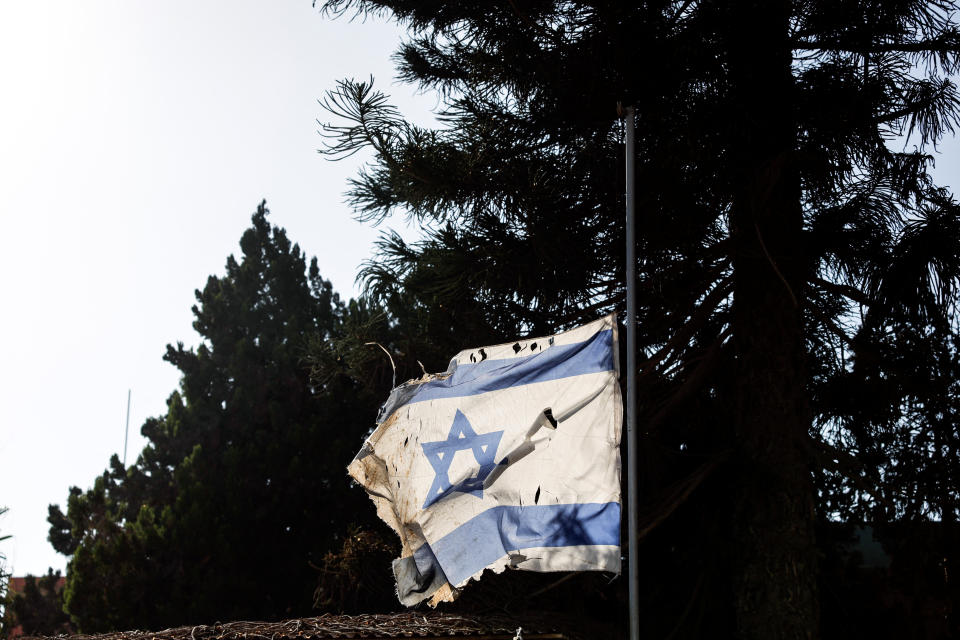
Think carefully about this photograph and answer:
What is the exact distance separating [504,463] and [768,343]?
3526mm

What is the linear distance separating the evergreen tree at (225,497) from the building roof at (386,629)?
29.0 feet

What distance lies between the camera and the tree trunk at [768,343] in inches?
314

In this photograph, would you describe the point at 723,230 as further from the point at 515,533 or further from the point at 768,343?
the point at 515,533

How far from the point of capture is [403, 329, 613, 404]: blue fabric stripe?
5848mm

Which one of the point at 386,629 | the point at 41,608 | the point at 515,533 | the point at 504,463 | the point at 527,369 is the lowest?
the point at 41,608

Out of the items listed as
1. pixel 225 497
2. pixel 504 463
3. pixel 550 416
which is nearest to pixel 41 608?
pixel 225 497

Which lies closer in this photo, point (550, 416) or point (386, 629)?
point (550, 416)

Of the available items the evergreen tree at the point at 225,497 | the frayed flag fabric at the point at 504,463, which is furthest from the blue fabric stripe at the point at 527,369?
the evergreen tree at the point at 225,497

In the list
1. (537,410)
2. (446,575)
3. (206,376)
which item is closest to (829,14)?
(537,410)

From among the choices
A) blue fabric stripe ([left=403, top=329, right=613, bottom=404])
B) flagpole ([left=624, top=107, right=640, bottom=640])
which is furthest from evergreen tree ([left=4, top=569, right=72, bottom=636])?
flagpole ([left=624, top=107, right=640, bottom=640])

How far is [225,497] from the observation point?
58.8 ft

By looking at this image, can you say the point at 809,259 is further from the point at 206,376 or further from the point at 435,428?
the point at 206,376

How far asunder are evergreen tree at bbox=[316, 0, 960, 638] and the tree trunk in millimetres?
19

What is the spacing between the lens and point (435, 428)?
6.71 m
